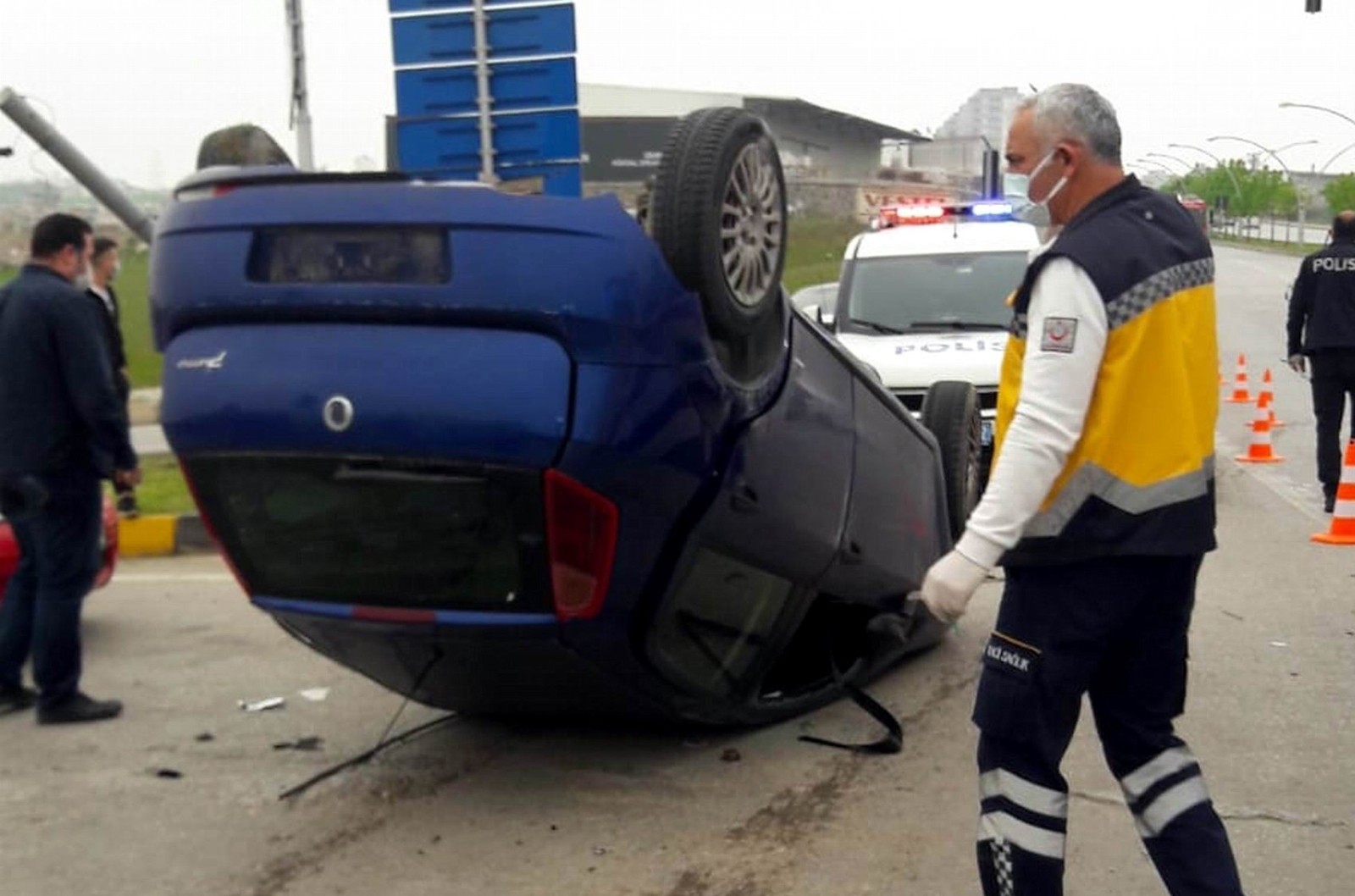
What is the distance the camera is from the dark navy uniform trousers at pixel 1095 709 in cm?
349

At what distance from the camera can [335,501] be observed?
14.2ft

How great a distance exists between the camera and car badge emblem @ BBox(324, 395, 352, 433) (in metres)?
4.13

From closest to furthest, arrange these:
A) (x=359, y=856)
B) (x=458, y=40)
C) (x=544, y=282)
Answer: (x=544, y=282) < (x=359, y=856) < (x=458, y=40)

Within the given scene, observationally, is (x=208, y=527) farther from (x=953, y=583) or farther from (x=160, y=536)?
(x=160, y=536)

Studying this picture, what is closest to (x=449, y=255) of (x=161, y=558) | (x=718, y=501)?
(x=718, y=501)

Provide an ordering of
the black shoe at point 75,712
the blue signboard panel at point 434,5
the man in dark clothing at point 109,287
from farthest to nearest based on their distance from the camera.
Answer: the blue signboard panel at point 434,5, the man in dark clothing at point 109,287, the black shoe at point 75,712

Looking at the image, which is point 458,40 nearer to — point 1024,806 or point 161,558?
point 161,558

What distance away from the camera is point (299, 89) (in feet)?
39.5

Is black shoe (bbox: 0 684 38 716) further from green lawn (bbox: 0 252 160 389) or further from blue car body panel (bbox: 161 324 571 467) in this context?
green lawn (bbox: 0 252 160 389)

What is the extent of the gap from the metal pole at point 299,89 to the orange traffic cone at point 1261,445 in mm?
7462

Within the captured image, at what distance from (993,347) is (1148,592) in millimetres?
7398

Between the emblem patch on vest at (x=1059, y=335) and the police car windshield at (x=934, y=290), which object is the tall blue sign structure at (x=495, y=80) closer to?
the police car windshield at (x=934, y=290)

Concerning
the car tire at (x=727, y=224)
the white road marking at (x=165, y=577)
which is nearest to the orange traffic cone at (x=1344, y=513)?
the car tire at (x=727, y=224)

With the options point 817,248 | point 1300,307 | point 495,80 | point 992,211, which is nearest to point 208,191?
point 1300,307
